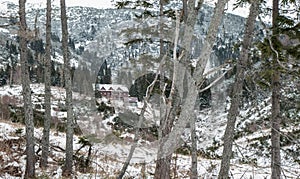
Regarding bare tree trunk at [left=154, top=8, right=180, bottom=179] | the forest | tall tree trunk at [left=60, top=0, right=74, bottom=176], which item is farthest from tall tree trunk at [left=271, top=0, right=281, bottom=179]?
tall tree trunk at [left=60, top=0, right=74, bottom=176]

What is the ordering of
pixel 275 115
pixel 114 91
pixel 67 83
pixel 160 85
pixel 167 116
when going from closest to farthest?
pixel 167 116, pixel 114 91, pixel 275 115, pixel 160 85, pixel 67 83

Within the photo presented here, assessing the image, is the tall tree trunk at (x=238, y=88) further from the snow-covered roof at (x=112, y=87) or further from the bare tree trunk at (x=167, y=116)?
the snow-covered roof at (x=112, y=87)

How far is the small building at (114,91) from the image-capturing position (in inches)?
276

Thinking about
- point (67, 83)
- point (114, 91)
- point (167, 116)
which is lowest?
point (67, 83)

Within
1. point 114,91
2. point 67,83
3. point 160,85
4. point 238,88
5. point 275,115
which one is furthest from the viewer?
point 67,83

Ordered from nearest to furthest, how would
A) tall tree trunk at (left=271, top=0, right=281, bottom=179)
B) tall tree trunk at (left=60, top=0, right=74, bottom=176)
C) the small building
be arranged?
the small building → tall tree trunk at (left=271, top=0, right=281, bottom=179) → tall tree trunk at (left=60, top=0, right=74, bottom=176)

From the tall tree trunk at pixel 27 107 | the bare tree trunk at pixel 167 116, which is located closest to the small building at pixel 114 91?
the bare tree trunk at pixel 167 116

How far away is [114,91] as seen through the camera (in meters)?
7.02

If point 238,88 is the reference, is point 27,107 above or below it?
below

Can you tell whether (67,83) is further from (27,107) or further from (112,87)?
(112,87)

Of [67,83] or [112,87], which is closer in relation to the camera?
[112,87]

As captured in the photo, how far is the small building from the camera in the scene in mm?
7020

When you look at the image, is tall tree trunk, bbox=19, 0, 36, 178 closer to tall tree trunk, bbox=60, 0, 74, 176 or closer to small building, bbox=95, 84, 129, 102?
tall tree trunk, bbox=60, 0, 74, 176

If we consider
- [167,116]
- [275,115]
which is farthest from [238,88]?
[275,115]
